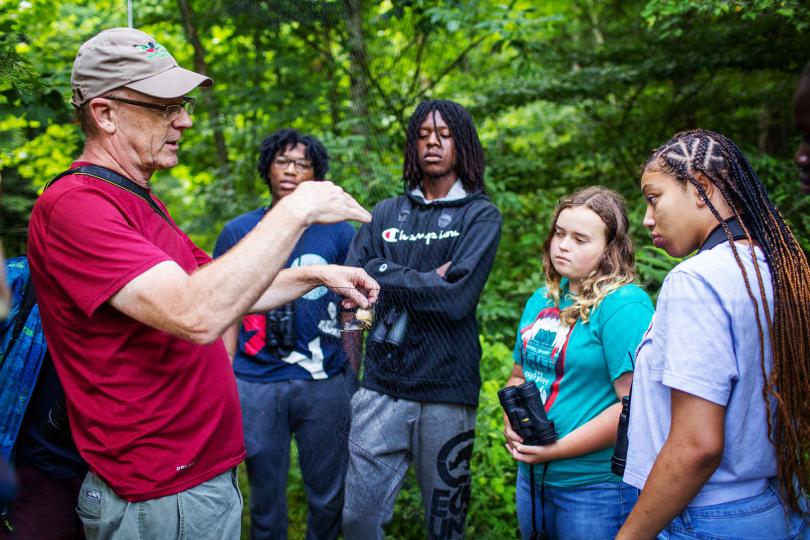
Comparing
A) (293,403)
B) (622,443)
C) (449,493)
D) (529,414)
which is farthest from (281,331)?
(622,443)

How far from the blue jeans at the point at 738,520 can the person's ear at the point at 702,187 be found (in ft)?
2.45

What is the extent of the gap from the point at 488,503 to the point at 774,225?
267cm

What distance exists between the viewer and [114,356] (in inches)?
65.8

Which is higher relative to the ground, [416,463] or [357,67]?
[357,67]

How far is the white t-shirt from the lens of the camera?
1.42 metres

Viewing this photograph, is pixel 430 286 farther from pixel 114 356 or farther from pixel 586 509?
pixel 114 356

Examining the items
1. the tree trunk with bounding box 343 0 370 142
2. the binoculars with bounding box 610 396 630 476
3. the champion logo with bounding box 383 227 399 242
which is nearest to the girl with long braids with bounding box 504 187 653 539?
the binoculars with bounding box 610 396 630 476

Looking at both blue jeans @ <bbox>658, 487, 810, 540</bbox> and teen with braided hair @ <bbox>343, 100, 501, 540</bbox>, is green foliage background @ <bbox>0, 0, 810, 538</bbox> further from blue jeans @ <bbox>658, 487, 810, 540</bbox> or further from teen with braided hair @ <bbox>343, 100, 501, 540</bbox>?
blue jeans @ <bbox>658, 487, 810, 540</bbox>

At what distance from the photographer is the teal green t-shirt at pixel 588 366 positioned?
2.16m

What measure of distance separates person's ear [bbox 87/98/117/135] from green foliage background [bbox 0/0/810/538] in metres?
→ 1.89

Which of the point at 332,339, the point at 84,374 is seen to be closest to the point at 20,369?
the point at 84,374

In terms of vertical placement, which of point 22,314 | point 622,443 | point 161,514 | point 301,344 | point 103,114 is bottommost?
point 301,344

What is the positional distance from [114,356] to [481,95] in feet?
16.4

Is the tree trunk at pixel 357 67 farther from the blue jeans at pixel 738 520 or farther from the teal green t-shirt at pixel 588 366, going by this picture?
the blue jeans at pixel 738 520
